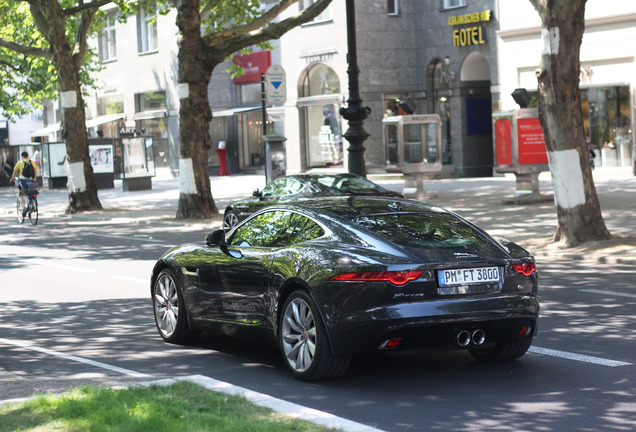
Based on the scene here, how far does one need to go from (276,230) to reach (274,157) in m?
19.5

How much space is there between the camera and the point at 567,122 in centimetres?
1576

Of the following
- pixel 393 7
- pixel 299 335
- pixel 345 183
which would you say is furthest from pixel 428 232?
pixel 393 7

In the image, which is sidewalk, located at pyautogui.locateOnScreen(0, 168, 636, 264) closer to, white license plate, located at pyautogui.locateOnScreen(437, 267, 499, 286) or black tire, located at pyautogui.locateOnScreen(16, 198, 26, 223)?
black tire, located at pyautogui.locateOnScreen(16, 198, 26, 223)

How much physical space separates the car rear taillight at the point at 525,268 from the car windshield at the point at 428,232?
154mm

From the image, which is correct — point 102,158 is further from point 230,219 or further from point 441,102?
point 230,219

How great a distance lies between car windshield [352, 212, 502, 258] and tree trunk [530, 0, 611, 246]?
8089 millimetres

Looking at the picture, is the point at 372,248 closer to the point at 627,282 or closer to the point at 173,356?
the point at 173,356

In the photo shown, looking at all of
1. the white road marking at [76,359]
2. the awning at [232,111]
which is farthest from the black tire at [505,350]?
the awning at [232,111]

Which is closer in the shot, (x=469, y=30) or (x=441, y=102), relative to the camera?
(x=469, y=30)

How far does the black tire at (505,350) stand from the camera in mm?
7902

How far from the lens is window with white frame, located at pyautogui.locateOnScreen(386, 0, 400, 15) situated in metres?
38.5

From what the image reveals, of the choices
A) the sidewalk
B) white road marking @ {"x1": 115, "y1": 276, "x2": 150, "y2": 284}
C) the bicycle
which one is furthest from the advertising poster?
white road marking @ {"x1": 115, "y1": 276, "x2": 150, "y2": 284}

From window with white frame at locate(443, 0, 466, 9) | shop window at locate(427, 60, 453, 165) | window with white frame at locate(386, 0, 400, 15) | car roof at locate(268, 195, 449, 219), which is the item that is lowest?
car roof at locate(268, 195, 449, 219)

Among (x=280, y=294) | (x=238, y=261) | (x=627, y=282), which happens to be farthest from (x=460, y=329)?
(x=627, y=282)
